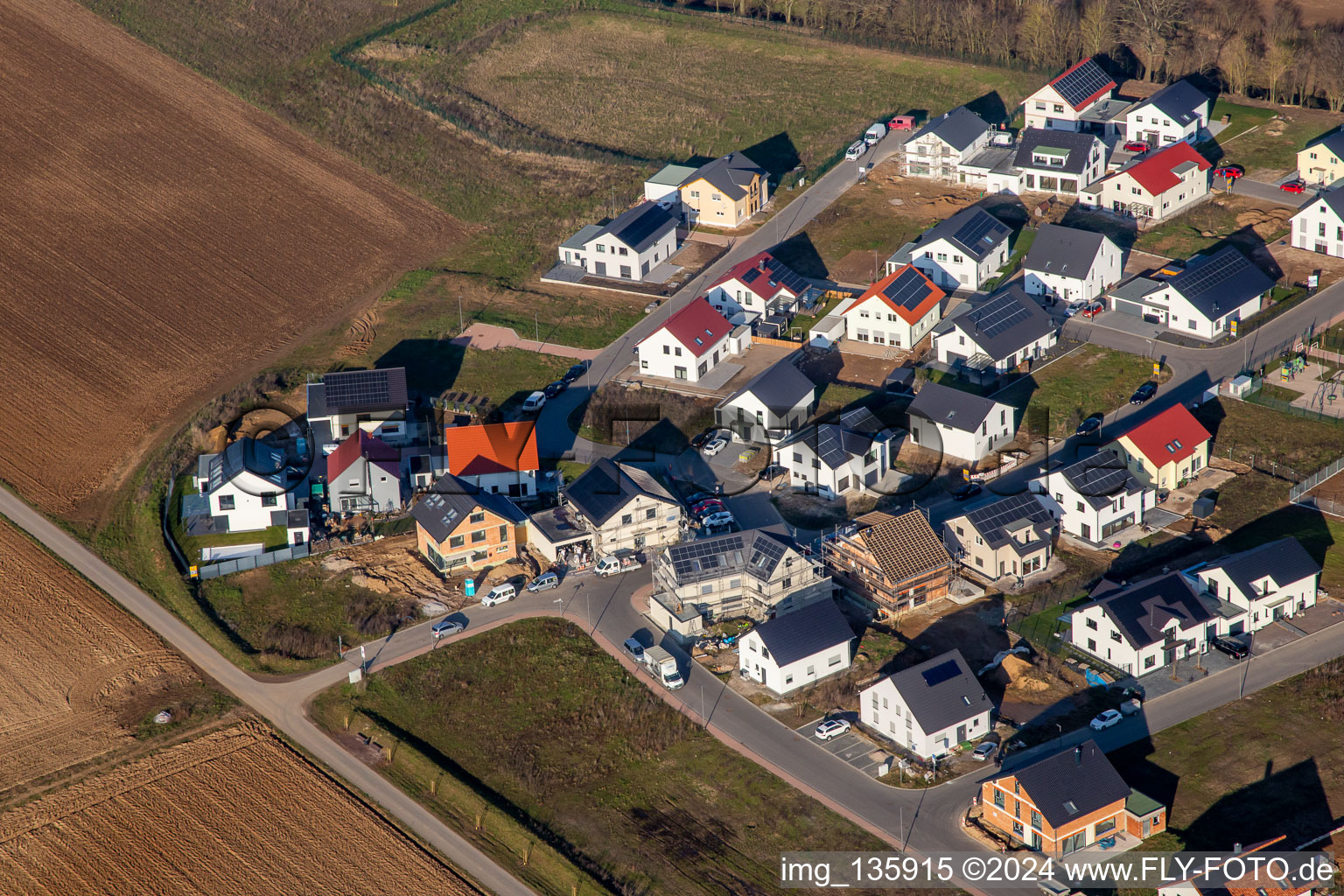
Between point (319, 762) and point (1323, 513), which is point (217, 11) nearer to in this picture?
point (319, 762)

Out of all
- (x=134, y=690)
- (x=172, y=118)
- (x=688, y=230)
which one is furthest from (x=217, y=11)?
(x=134, y=690)

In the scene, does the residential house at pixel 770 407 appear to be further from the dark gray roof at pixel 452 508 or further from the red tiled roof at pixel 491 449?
the dark gray roof at pixel 452 508

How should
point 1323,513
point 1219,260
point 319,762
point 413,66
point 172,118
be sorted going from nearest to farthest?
point 319,762, point 1323,513, point 1219,260, point 172,118, point 413,66

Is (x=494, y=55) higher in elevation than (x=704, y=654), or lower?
higher

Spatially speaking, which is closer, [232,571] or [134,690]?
[134,690]

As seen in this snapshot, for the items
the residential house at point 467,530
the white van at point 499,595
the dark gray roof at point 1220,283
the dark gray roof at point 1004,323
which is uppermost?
the dark gray roof at point 1220,283

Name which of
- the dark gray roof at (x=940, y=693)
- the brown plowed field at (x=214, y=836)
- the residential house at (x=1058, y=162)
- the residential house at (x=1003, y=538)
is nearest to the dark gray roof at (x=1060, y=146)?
the residential house at (x=1058, y=162)

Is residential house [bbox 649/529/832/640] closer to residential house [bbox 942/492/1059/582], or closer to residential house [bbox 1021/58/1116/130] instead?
residential house [bbox 942/492/1059/582]
